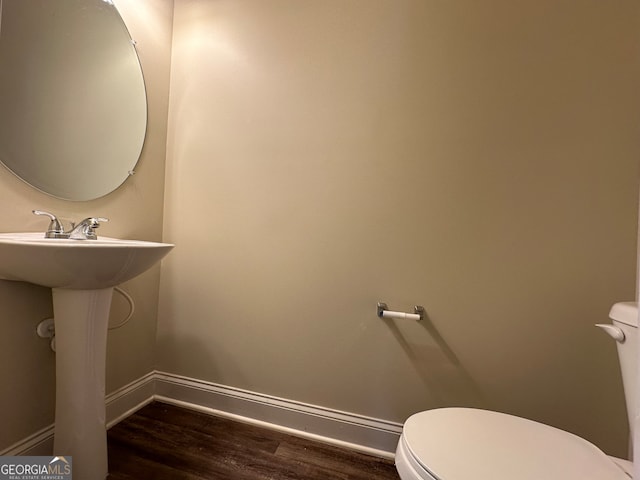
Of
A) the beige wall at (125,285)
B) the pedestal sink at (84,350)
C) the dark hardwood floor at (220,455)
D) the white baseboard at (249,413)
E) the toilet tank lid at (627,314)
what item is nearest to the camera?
the toilet tank lid at (627,314)

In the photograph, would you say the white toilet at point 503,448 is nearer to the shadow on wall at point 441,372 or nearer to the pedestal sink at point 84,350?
the shadow on wall at point 441,372

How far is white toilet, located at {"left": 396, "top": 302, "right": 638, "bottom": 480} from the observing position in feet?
1.88

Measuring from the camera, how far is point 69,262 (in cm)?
74

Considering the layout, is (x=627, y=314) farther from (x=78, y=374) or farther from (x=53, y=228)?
(x=53, y=228)

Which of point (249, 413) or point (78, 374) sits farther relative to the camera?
point (249, 413)

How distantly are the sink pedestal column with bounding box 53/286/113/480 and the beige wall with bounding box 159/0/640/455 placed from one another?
1.72 feet

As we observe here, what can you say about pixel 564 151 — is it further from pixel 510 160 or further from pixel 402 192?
pixel 402 192

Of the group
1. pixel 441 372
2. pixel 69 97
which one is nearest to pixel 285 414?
pixel 441 372

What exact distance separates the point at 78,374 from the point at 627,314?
5.17 feet

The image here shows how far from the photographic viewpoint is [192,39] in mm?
1440

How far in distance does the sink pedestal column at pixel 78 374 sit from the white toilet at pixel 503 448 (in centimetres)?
96

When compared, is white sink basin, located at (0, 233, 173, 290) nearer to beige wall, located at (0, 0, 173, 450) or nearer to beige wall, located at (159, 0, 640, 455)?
beige wall, located at (0, 0, 173, 450)

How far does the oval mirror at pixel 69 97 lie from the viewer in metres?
0.95

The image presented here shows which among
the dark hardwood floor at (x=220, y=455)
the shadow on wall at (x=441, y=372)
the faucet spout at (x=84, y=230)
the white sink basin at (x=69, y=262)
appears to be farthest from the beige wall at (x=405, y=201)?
the white sink basin at (x=69, y=262)
